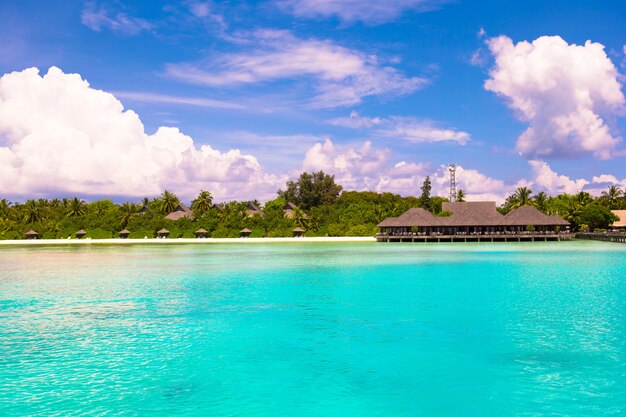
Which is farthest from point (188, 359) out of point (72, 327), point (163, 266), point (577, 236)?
point (577, 236)

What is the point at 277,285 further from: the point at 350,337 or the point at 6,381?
the point at 6,381

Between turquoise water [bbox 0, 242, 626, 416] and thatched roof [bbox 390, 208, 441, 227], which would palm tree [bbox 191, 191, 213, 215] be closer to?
thatched roof [bbox 390, 208, 441, 227]

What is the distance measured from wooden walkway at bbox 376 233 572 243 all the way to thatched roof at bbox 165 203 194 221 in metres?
42.5

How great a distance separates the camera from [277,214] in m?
101

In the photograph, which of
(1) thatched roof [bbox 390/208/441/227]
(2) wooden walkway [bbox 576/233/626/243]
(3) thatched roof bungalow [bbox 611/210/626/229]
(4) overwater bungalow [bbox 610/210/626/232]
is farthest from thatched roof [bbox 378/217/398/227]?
(3) thatched roof bungalow [bbox 611/210/626/229]

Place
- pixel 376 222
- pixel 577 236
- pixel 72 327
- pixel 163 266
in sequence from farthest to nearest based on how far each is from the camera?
pixel 376 222 → pixel 577 236 → pixel 163 266 → pixel 72 327

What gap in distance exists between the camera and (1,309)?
78.5ft

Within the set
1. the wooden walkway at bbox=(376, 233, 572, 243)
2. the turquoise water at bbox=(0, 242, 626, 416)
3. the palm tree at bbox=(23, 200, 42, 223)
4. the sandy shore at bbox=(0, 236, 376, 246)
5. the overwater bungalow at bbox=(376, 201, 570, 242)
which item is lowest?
the turquoise water at bbox=(0, 242, 626, 416)

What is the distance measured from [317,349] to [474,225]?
6973cm

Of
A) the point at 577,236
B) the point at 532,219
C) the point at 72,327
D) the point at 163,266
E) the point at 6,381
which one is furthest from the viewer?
the point at 577,236

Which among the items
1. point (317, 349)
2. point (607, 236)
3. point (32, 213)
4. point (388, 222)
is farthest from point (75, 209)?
point (317, 349)

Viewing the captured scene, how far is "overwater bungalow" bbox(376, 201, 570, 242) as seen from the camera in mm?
81812

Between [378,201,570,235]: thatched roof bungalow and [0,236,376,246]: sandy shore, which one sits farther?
[0,236,376,246]: sandy shore

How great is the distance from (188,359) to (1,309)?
13081 mm
